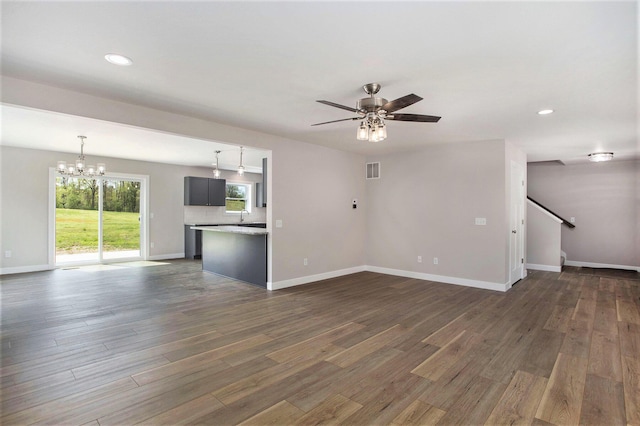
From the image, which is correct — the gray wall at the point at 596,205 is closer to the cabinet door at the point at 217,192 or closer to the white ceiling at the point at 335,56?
the white ceiling at the point at 335,56

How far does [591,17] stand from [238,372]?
11.2ft

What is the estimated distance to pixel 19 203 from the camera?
21.6ft

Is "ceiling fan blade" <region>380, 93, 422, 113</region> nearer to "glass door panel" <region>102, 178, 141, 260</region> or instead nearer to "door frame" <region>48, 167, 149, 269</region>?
"door frame" <region>48, 167, 149, 269</region>

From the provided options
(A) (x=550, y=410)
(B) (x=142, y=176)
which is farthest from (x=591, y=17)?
(B) (x=142, y=176)

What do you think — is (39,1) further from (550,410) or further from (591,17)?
(550,410)

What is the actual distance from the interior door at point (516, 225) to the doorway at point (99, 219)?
828cm

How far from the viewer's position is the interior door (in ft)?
18.9

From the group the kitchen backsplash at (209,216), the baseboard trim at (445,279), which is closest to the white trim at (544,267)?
the baseboard trim at (445,279)

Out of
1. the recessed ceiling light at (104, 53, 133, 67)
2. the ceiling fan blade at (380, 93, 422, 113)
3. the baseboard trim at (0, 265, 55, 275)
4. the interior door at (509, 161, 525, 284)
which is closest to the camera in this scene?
the recessed ceiling light at (104, 53, 133, 67)

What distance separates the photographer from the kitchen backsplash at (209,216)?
9268 millimetres

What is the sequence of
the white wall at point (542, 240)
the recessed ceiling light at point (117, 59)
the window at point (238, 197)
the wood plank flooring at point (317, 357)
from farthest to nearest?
the window at point (238, 197) < the white wall at point (542, 240) < the recessed ceiling light at point (117, 59) < the wood plank flooring at point (317, 357)

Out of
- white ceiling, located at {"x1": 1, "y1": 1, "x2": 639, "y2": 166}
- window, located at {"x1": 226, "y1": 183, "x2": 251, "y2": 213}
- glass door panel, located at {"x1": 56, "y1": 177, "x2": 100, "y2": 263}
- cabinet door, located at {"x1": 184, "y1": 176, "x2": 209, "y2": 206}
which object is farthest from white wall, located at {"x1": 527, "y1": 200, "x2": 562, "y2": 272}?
glass door panel, located at {"x1": 56, "y1": 177, "x2": 100, "y2": 263}

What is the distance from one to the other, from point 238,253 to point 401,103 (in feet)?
13.7

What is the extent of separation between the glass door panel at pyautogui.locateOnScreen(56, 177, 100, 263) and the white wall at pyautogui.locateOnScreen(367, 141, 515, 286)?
6.40 metres
